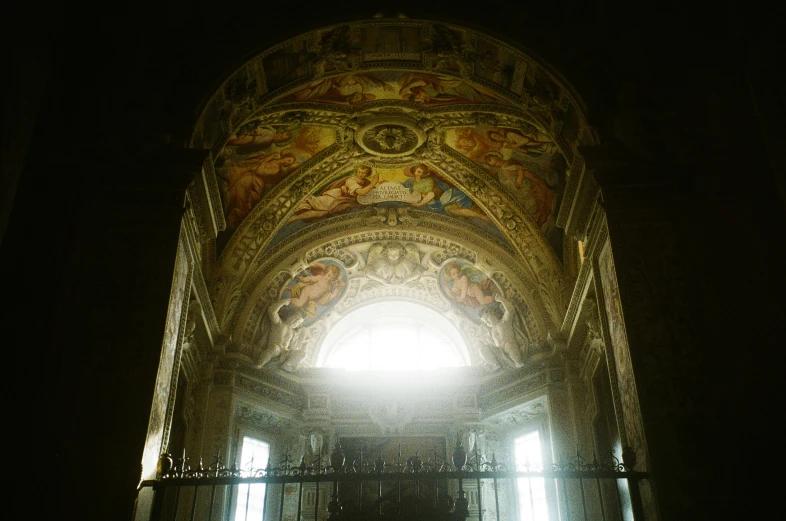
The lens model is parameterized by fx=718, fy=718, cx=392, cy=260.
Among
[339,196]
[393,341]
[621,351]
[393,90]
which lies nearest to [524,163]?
[393,90]

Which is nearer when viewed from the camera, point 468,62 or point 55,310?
point 55,310

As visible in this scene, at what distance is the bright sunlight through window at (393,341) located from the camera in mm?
15148

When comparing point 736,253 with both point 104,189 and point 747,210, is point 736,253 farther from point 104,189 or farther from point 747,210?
point 104,189

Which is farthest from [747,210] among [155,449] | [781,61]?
→ [155,449]

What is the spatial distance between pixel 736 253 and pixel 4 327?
301 inches

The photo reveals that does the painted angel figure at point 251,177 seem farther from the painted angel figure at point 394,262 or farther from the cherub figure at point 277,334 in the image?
the painted angel figure at point 394,262

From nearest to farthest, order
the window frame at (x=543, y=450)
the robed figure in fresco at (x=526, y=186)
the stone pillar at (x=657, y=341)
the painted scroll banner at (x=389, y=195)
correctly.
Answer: the stone pillar at (x=657, y=341) → the window frame at (x=543, y=450) → the robed figure in fresco at (x=526, y=186) → the painted scroll banner at (x=389, y=195)

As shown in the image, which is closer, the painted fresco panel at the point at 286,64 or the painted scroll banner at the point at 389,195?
the painted fresco panel at the point at 286,64

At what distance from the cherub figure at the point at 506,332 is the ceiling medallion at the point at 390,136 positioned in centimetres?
362

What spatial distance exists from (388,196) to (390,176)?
0.58 metres

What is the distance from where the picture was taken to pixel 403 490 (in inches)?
437

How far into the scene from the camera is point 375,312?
15703 millimetres

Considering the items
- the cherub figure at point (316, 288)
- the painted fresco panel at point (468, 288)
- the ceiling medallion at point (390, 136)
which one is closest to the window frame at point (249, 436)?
the cherub figure at point (316, 288)

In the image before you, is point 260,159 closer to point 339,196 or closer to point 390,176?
point 339,196
